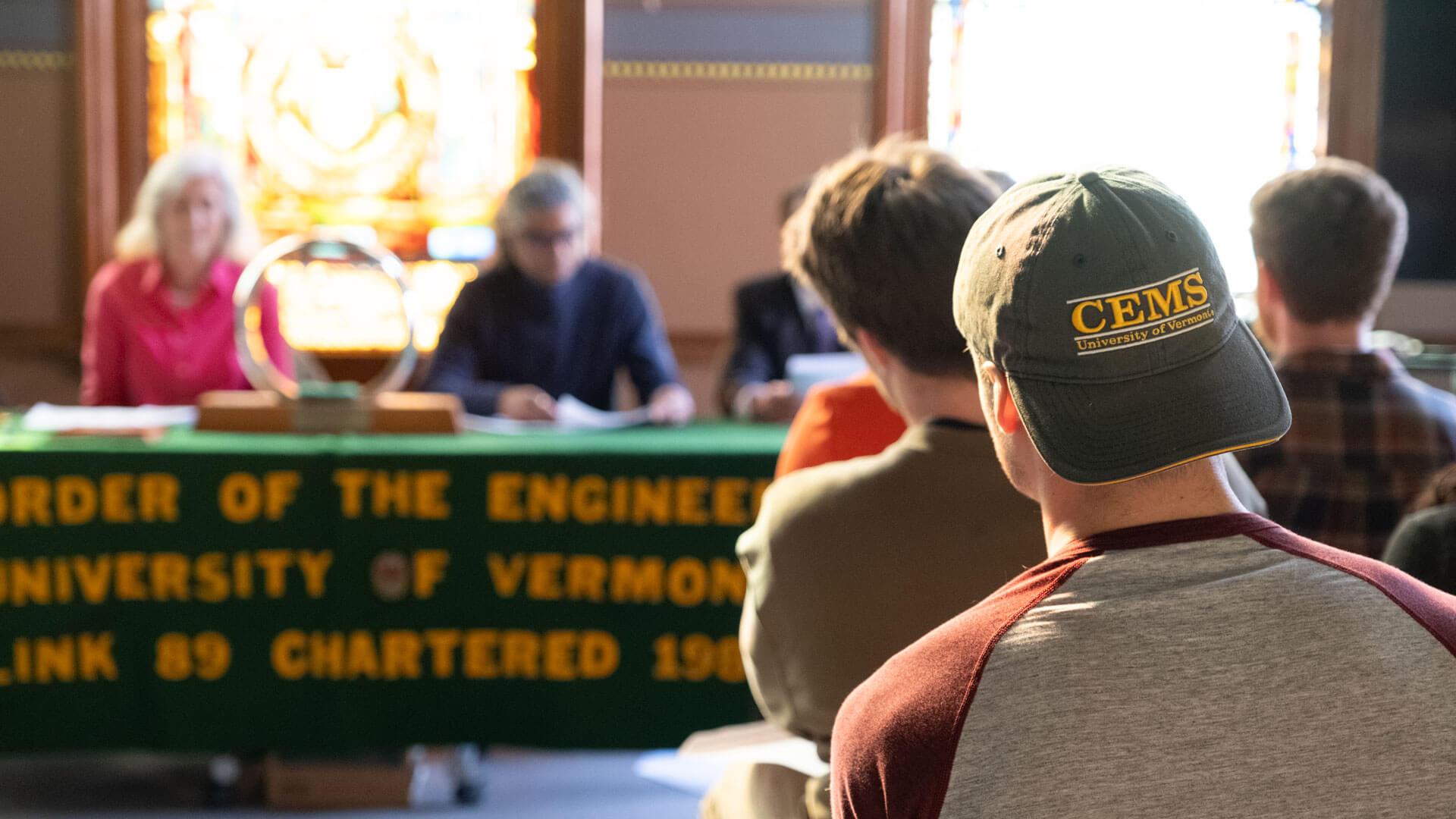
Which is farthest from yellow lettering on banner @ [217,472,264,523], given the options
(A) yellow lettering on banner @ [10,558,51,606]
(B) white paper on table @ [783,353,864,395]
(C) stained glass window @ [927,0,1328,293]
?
(C) stained glass window @ [927,0,1328,293]

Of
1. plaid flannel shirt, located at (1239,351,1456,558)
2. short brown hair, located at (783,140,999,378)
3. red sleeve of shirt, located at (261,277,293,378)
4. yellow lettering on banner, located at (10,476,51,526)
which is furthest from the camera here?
red sleeve of shirt, located at (261,277,293,378)

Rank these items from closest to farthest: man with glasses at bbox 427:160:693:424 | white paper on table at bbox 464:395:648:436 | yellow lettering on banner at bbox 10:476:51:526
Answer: yellow lettering on banner at bbox 10:476:51:526 → white paper on table at bbox 464:395:648:436 → man with glasses at bbox 427:160:693:424

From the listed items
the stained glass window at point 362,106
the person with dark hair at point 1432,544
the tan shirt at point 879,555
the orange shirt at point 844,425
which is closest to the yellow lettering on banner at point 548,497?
the orange shirt at point 844,425

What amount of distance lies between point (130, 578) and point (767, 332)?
164cm

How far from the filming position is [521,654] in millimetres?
2637

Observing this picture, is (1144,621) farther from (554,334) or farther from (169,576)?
(554,334)

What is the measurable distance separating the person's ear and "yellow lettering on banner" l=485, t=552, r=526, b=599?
191 centimetres

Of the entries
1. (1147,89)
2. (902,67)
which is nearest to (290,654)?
(902,67)

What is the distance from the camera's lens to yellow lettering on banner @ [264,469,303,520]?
2574mm

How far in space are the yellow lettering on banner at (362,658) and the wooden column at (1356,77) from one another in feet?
11.1

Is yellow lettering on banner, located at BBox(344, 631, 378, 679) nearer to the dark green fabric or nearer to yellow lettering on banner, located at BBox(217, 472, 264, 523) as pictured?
yellow lettering on banner, located at BBox(217, 472, 264, 523)

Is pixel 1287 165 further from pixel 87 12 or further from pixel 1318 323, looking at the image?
pixel 87 12

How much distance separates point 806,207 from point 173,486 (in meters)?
1.58

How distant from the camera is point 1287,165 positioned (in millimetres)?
4664
